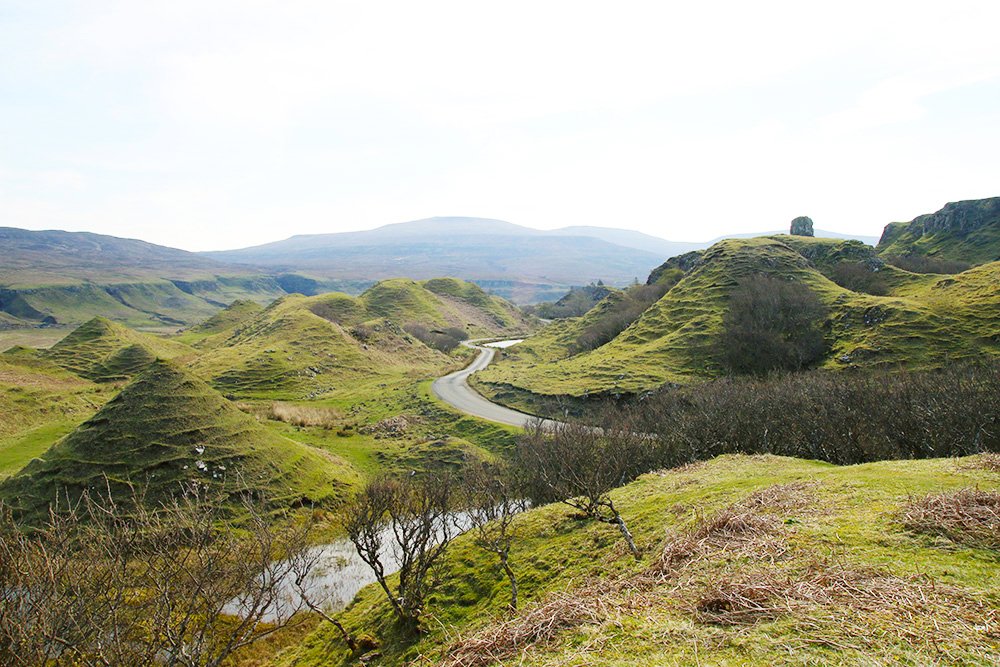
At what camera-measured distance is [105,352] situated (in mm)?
101125

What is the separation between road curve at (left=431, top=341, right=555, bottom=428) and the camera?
62125mm

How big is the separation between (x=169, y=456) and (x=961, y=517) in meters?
42.5

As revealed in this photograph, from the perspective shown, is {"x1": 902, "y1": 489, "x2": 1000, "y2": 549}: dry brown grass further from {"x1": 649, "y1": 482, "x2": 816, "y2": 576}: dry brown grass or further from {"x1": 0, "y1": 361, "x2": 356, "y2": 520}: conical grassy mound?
{"x1": 0, "y1": 361, "x2": 356, "y2": 520}: conical grassy mound

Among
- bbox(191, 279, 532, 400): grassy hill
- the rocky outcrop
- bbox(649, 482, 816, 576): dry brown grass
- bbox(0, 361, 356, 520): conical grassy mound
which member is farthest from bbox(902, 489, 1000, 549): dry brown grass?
the rocky outcrop

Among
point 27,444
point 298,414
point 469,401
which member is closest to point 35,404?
point 27,444

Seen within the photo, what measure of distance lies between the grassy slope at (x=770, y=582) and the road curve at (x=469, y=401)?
38002mm

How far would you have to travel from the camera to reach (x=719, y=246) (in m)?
110

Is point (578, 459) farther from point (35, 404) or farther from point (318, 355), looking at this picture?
point (318, 355)

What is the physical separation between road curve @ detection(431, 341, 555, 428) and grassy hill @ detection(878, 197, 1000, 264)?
123 meters

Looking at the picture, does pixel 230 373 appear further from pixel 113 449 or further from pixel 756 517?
pixel 756 517

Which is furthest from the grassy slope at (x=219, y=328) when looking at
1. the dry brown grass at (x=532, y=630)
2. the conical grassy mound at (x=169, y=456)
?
the dry brown grass at (x=532, y=630)

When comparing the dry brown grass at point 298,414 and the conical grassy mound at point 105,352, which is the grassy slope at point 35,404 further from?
the dry brown grass at point 298,414

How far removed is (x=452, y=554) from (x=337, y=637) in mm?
5447

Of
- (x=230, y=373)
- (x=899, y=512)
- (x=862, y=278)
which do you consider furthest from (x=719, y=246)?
(x=899, y=512)
